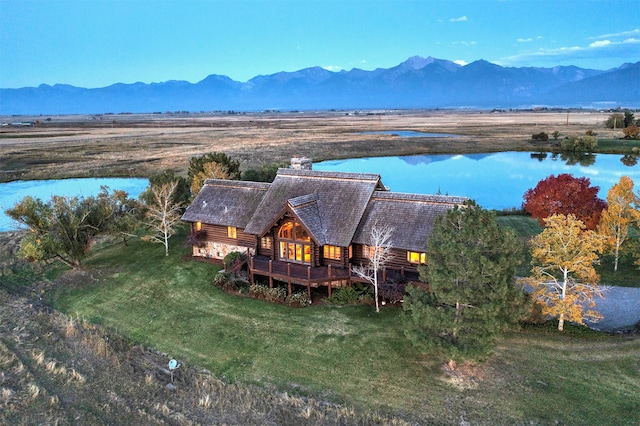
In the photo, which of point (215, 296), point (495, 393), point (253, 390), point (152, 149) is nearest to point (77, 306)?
point (215, 296)

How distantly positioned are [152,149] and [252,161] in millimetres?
30341

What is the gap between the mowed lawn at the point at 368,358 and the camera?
15172 mm

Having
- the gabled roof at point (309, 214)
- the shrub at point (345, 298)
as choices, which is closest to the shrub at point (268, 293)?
the shrub at point (345, 298)

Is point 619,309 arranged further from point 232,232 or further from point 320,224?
point 232,232

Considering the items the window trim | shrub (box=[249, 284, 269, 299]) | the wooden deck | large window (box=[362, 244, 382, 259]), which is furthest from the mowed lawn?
the window trim

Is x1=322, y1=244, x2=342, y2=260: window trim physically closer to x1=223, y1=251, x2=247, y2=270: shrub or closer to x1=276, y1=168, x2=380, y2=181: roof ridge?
x1=276, y1=168, x2=380, y2=181: roof ridge

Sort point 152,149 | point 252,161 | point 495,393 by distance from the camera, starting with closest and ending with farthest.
→ 1. point 495,393
2. point 252,161
3. point 152,149

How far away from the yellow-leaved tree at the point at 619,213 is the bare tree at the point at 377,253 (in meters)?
11.9

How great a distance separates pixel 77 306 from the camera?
79.0ft

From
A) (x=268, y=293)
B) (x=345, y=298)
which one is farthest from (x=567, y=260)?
(x=268, y=293)

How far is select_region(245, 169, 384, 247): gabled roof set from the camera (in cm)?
2433

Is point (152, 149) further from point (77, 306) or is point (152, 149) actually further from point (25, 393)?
point (25, 393)

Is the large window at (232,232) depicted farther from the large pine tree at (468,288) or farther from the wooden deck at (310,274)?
the large pine tree at (468,288)

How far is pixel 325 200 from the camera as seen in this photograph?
85.8 feet
